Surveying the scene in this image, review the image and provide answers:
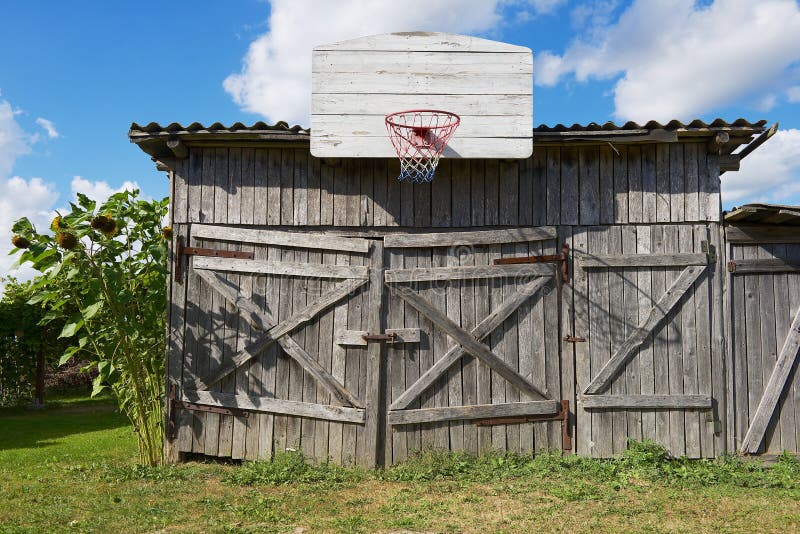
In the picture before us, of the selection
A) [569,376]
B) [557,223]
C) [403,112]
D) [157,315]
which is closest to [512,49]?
[403,112]

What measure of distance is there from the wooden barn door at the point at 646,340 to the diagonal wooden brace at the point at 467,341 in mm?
632

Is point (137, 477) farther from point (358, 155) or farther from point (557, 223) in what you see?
point (557, 223)

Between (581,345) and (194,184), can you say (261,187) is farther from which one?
(581,345)

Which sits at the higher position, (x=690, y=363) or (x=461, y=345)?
(x=461, y=345)

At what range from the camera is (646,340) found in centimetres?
636

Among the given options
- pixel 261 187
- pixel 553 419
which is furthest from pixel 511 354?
pixel 261 187

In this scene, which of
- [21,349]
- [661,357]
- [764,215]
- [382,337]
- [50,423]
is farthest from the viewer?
[21,349]

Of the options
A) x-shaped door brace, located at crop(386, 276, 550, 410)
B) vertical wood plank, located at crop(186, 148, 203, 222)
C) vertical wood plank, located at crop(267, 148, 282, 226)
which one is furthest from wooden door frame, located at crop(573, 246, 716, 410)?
vertical wood plank, located at crop(186, 148, 203, 222)

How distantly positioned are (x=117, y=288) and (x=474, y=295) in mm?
3674

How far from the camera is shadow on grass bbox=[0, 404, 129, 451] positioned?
874 cm

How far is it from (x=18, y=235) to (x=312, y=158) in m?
2.96

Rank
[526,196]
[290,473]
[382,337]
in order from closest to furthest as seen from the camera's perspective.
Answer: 1. [290,473]
2. [382,337]
3. [526,196]

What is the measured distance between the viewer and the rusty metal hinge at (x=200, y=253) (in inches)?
254

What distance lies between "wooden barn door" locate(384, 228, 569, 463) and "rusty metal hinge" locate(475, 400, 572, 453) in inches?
0.5
